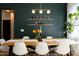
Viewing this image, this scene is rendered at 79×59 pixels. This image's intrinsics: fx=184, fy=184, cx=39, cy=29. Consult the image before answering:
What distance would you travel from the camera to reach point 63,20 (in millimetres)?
4820

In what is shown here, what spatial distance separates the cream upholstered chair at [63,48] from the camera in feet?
15.3

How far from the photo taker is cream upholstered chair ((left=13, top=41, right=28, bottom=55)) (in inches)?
179

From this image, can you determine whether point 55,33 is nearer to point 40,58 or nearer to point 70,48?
point 70,48

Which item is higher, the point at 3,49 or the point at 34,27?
the point at 34,27

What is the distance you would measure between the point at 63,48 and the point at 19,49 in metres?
1.12

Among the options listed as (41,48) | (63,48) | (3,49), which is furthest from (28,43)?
(63,48)

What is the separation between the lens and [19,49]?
4.59 meters

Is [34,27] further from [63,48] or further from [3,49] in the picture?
[3,49]

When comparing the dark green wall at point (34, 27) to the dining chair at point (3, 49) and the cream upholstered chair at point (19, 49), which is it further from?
the dining chair at point (3, 49)

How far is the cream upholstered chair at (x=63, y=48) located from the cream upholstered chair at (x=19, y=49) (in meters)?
0.84

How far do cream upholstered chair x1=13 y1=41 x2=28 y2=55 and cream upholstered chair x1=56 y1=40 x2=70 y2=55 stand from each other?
844 mm

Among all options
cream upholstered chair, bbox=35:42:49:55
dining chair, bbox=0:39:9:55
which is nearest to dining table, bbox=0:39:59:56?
dining chair, bbox=0:39:9:55

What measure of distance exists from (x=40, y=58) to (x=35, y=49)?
9.06ft

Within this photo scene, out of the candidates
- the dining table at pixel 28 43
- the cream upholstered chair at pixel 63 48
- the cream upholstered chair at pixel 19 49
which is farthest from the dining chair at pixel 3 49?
the cream upholstered chair at pixel 63 48
